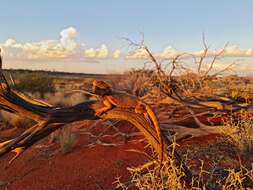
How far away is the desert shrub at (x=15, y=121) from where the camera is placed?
61.5 feet

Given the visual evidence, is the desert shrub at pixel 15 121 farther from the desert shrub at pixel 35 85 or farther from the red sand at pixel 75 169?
the desert shrub at pixel 35 85

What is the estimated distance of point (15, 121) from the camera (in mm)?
19297

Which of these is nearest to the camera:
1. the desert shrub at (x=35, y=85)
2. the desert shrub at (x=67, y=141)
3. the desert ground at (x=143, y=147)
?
the desert ground at (x=143, y=147)

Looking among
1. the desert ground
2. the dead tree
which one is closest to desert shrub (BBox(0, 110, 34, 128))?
the desert ground

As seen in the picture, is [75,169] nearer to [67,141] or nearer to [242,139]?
[67,141]

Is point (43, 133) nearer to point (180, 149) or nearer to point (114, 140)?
point (180, 149)

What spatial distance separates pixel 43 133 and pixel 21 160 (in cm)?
843

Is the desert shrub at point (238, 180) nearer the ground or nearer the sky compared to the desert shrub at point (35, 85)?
nearer the sky

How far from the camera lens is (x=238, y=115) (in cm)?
1163

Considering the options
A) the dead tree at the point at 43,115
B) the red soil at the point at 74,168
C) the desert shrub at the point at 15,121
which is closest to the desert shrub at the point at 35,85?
the desert shrub at the point at 15,121

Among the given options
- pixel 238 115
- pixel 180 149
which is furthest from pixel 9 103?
pixel 238 115

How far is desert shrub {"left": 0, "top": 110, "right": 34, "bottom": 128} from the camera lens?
61.5 ft

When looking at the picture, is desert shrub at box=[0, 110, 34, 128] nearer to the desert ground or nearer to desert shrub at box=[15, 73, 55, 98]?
the desert ground

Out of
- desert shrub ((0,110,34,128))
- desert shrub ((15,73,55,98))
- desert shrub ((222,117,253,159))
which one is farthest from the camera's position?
desert shrub ((15,73,55,98))
